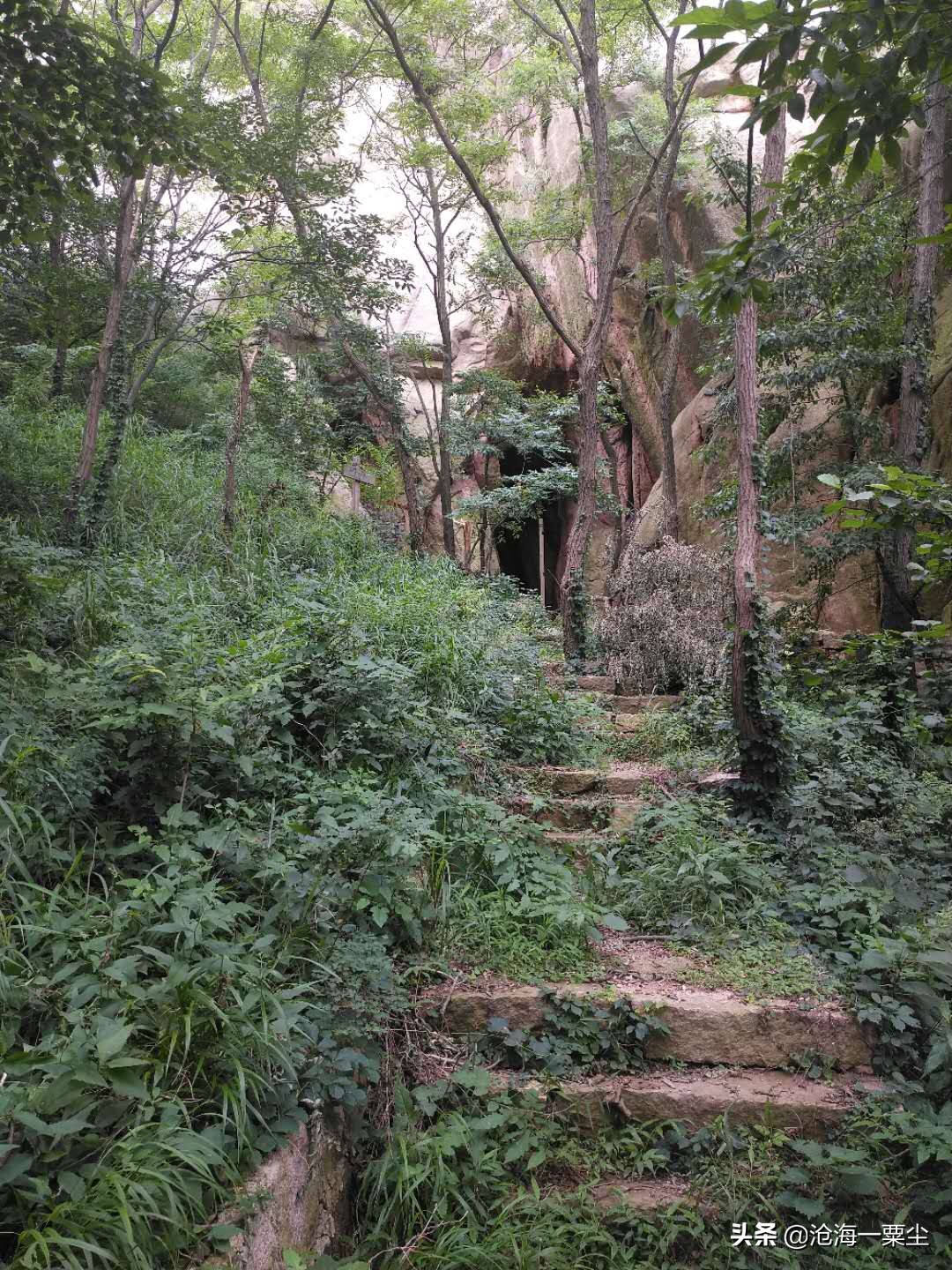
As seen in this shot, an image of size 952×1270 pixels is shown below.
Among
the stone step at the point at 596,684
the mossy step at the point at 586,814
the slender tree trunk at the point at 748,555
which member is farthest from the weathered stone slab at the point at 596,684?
the mossy step at the point at 586,814

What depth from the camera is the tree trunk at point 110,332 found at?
6.05 metres

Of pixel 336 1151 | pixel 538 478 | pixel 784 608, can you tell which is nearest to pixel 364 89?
pixel 538 478

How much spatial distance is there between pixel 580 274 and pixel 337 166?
752 cm

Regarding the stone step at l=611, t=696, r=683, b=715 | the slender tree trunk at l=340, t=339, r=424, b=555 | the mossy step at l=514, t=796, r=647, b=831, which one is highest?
the slender tree trunk at l=340, t=339, r=424, b=555

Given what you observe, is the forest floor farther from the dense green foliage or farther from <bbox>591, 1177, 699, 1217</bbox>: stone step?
the dense green foliage

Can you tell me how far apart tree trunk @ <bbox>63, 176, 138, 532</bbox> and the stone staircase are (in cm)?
492

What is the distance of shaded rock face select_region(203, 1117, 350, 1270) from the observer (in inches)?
72.7

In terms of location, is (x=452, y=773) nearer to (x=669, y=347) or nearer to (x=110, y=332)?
(x=110, y=332)

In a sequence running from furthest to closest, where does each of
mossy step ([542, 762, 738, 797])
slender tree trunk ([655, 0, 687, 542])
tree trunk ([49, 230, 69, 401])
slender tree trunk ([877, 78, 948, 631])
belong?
slender tree trunk ([655, 0, 687, 542]), slender tree trunk ([877, 78, 948, 631]), tree trunk ([49, 230, 69, 401]), mossy step ([542, 762, 738, 797])

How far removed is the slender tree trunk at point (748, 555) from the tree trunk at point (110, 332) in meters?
4.58

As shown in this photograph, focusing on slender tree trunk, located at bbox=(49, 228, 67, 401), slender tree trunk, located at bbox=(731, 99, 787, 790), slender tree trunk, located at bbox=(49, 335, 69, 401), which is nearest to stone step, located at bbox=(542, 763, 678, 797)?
slender tree trunk, located at bbox=(731, 99, 787, 790)

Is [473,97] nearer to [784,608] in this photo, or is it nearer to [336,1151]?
[784,608]

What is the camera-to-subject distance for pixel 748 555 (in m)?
4.71

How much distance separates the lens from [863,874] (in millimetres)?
3557
